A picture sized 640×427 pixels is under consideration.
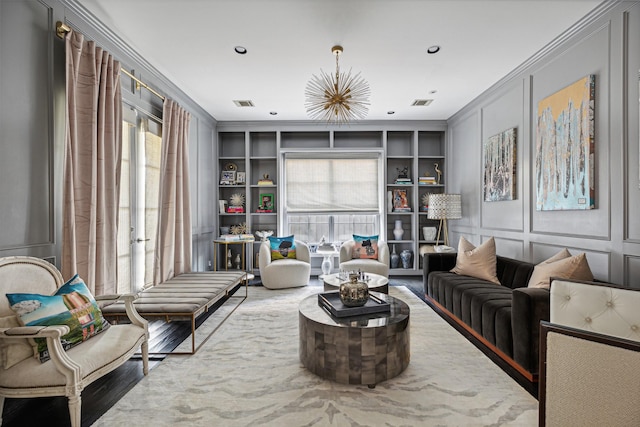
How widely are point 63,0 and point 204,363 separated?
9.84 feet

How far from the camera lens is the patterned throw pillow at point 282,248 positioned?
525cm

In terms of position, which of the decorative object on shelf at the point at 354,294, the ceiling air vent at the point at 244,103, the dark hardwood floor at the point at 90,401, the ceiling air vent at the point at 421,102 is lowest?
the dark hardwood floor at the point at 90,401

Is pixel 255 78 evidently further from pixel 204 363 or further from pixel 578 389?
pixel 578 389

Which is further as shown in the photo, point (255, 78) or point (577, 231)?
point (255, 78)

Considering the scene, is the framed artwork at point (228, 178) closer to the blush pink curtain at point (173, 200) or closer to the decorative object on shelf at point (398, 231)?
the blush pink curtain at point (173, 200)

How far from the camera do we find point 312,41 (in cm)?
317

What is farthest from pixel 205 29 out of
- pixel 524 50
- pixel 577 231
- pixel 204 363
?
pixel 577 231

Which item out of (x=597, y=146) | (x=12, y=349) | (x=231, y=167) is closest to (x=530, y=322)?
(x=597, y=146)

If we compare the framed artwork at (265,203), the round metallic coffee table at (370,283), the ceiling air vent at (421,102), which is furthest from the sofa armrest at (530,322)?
the framed artwork at (265,203)

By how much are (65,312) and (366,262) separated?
148 inches

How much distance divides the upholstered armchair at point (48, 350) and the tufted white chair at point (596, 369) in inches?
92.9

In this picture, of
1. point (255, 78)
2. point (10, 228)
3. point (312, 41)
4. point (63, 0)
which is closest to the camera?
point (10, 228)

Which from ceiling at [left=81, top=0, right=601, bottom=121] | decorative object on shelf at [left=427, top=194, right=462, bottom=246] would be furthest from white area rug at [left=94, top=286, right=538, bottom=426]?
ceiling at [left=81, top=0, right=601, bottom=121]

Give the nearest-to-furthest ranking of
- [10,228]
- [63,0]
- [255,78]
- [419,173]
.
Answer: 1. [10,228]
2. [63,0]
3. [255,78]
4. [419,173]
